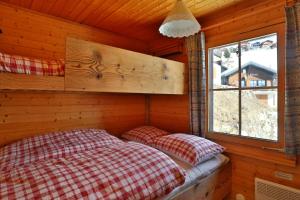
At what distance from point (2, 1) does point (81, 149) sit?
5.00 feet

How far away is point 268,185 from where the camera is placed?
1550 mm

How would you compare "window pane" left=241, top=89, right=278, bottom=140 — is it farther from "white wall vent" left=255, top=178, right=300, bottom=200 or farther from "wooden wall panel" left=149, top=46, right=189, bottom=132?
"wooden wall panel" left=149, top=46, right=189, bottom=132

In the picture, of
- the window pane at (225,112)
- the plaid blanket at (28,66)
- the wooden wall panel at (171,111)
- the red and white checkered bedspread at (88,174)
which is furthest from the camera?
the wooden wall panel at (171,111)

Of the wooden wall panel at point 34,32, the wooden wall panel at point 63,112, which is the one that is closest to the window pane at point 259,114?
the wooden wall panel at point 63,112

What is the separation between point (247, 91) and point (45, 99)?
2050 millimetres

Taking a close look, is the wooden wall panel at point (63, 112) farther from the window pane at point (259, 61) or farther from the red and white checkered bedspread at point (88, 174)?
the window pane at point (259, 61)

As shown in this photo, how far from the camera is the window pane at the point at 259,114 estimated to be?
1.59m

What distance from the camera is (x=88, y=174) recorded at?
101 centimetres

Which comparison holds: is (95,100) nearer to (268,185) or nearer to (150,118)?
(150,118)

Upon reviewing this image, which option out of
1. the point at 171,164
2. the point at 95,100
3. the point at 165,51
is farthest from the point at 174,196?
the point at 165,51

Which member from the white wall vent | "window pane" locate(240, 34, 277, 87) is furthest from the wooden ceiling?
the white wall vent

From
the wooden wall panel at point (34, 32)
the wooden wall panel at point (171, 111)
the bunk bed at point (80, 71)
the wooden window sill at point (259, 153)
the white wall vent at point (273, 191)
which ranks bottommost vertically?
the white wall vent at point (273, 191)

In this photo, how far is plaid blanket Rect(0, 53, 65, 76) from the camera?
3.65 feet

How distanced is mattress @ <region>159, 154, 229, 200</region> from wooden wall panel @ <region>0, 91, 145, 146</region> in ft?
3.75
